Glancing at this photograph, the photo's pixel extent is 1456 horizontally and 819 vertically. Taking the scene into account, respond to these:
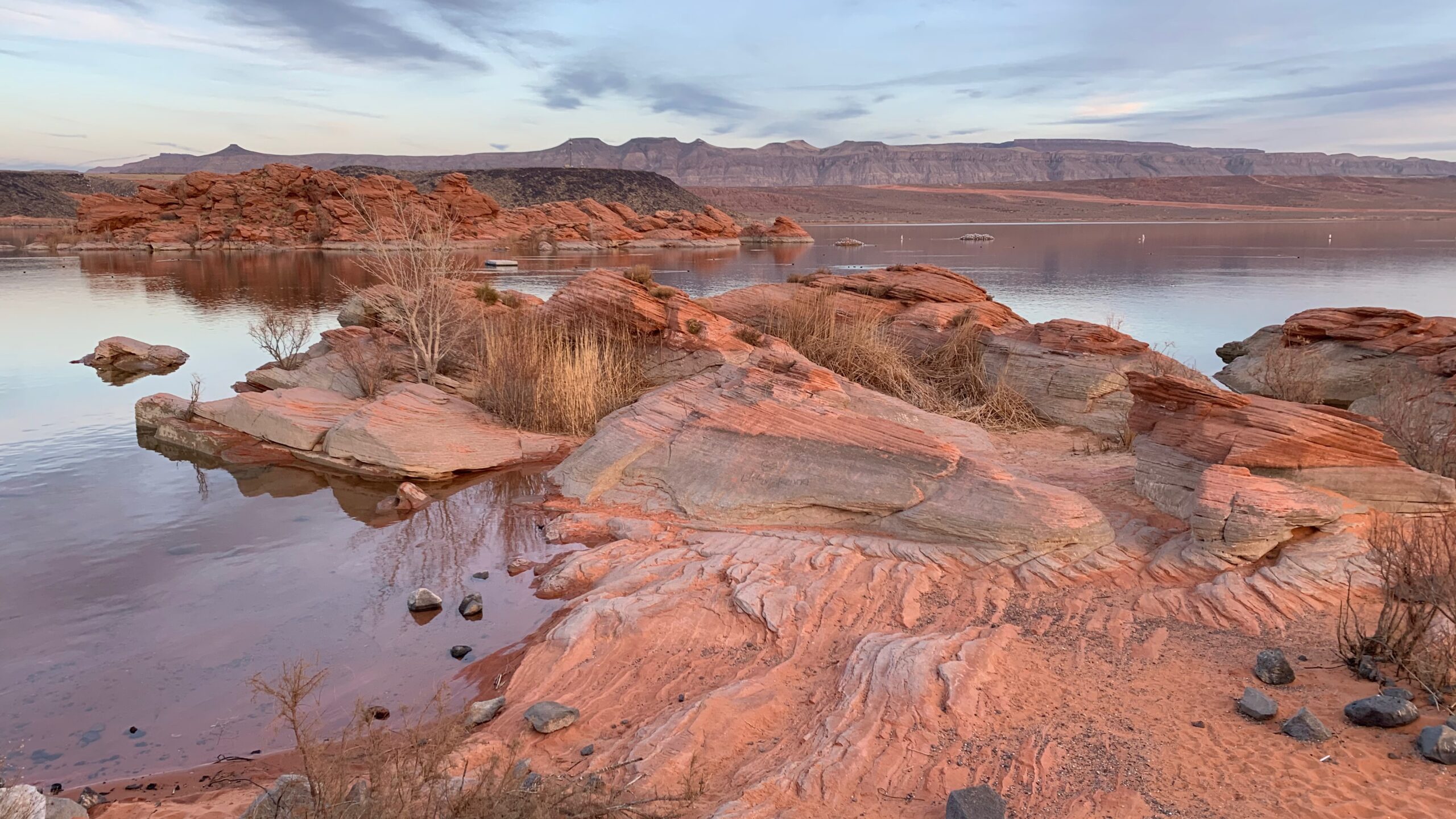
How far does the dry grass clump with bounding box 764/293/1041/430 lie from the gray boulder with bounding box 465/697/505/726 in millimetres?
7477

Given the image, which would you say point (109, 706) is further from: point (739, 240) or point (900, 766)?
point (739, 240)

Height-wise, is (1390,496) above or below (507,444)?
above

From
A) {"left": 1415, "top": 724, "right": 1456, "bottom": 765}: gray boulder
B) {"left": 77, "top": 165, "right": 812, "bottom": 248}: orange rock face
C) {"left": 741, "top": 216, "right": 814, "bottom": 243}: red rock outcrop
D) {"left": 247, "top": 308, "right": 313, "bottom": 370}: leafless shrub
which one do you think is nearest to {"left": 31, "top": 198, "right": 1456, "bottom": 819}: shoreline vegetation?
{"left": 1415, "top": 724, "right": 1456, "bottom": 765}: gray boulder

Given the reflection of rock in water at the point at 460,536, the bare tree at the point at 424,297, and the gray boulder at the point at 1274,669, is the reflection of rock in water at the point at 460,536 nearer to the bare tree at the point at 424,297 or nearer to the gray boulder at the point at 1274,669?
the bare tree at the point at 424,297

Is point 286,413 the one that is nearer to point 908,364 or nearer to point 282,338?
point 282,338

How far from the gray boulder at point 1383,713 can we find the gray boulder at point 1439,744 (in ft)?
0.42

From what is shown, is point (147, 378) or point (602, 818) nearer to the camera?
point (602, 818)

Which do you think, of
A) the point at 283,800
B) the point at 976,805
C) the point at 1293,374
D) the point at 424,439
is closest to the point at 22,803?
the point at 283,800

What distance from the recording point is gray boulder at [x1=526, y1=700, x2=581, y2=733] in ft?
13.9

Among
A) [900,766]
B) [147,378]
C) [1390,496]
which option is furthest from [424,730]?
[147,378]

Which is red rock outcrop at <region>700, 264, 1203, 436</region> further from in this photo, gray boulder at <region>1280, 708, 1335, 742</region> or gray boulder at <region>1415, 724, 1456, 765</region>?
gray boulder at <region>1415, 724, 1456, 765</region>

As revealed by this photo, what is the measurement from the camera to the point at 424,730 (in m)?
4.41

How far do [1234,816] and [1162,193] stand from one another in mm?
143272

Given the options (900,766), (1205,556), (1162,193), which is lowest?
(900,766)
